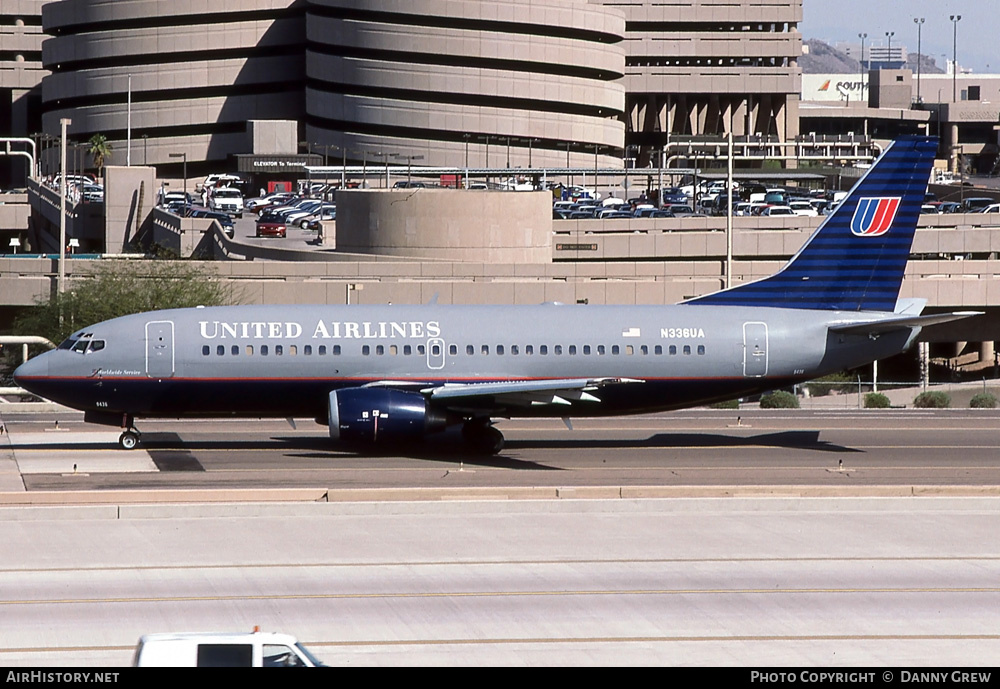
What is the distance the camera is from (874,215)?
3797 cm

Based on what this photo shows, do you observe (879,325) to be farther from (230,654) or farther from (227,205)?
(227,205)

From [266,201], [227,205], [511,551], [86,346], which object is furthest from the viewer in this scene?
[266,201]

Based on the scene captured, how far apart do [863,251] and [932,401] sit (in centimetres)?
1571

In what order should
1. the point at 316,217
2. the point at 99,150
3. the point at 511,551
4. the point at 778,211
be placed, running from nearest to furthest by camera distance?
the point at 511,551
the point at 778,211
the point at 316,217
the point at 99,150

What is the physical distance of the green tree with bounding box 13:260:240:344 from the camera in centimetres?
5591

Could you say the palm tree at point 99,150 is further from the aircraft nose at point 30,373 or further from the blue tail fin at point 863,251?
the blue tail fin at point 863,251

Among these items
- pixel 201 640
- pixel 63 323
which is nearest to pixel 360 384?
pixel 201 640

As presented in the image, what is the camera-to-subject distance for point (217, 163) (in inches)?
6668

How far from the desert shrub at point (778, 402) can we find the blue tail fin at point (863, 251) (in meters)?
13.3

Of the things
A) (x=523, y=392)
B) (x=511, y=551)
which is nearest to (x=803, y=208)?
(x=523, y=392)

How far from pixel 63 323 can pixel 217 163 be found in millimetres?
115974

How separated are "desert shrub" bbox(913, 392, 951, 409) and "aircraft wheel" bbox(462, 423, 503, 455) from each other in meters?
21.5

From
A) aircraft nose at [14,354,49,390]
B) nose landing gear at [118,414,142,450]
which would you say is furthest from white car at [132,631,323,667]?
nose landing gear at [118,414,142,450]
